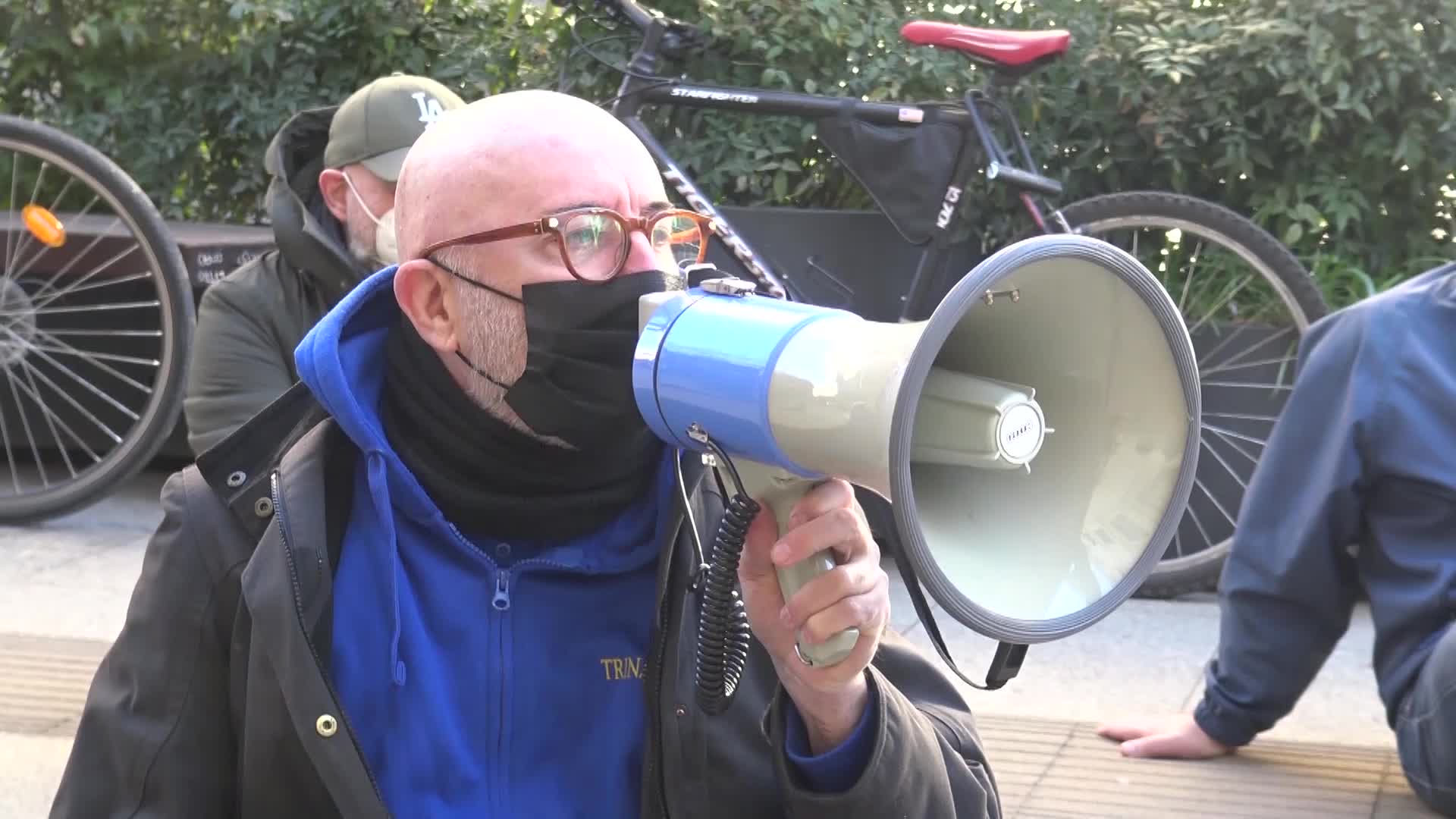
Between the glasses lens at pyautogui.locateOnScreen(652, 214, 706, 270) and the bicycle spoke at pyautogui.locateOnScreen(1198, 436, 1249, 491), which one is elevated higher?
the glasses lens at pyautogui.locateOnScreen(652, 214, 706, 270)

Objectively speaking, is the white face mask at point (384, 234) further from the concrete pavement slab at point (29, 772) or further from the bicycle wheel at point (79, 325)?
the bicycle wheel at point (79, 325)

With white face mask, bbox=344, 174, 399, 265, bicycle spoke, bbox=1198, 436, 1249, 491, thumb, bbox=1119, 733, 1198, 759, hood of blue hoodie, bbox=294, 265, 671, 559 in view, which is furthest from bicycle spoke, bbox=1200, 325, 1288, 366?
hood of blue hoodie, bbox=294, 265, 671, 559

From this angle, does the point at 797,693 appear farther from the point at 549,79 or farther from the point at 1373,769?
the point at 549,79

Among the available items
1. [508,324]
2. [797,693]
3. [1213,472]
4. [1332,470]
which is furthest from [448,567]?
[1213,472]

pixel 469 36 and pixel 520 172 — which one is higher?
pixel 520 172

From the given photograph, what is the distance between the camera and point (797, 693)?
176cm

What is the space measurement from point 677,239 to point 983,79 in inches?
150

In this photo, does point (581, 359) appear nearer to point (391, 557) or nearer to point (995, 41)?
point (391, 557)

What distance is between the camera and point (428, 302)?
2.01 metres

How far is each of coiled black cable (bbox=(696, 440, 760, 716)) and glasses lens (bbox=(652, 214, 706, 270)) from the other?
0.35m

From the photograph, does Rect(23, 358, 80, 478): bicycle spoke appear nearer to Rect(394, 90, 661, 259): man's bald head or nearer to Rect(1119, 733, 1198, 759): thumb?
Rect(1119, 733, 1198, 759): thumb

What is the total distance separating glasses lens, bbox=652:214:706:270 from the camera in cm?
197

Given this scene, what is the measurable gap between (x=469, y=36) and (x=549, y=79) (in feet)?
1.40

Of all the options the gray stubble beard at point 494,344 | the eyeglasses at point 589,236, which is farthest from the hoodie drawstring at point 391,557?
the eyeglasses at point 589,236
